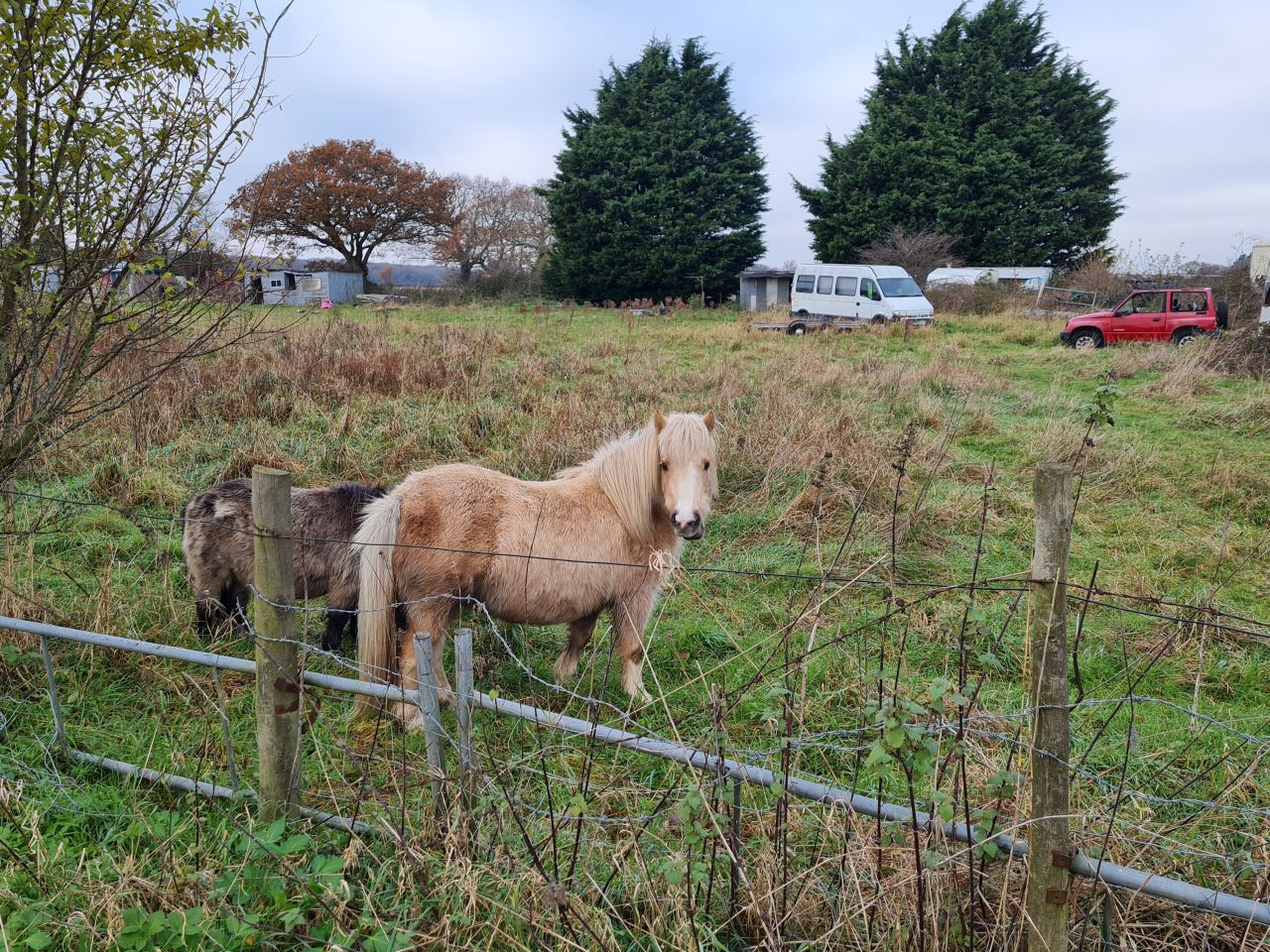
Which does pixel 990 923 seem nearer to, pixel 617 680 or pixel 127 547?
pixel 617 680

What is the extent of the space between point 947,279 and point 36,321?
27830 millimetres

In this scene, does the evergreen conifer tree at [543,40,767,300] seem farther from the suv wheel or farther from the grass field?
the grass field

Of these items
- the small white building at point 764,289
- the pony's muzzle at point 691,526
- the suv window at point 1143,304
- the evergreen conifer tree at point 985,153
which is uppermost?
the evergreen conifer tree at point 985,153

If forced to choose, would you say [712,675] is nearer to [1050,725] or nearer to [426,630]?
[426,630]

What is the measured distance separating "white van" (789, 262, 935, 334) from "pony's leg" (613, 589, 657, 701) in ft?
52.1

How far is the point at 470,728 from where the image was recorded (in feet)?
7.54

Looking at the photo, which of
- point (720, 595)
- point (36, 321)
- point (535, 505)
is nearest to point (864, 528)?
point (720, 595)

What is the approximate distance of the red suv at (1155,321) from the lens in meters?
16.7

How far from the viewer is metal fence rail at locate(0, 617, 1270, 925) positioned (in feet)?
5.46

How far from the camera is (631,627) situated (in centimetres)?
386

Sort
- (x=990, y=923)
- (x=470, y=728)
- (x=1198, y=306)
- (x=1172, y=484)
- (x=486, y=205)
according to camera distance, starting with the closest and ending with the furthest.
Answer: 1. (x=990, y=923)
2. (x=470, y=728)
3. (x=1172, y=484)
4. (x=1198, y=306)
5. (x=486, y=205)

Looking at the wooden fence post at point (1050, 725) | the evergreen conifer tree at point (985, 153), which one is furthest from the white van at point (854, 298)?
the wooden fence post at point (1050, 725)

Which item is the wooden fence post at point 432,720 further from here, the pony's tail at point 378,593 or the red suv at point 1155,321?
the red suv at point 1155,321

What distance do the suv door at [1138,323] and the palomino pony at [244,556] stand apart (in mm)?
18376
